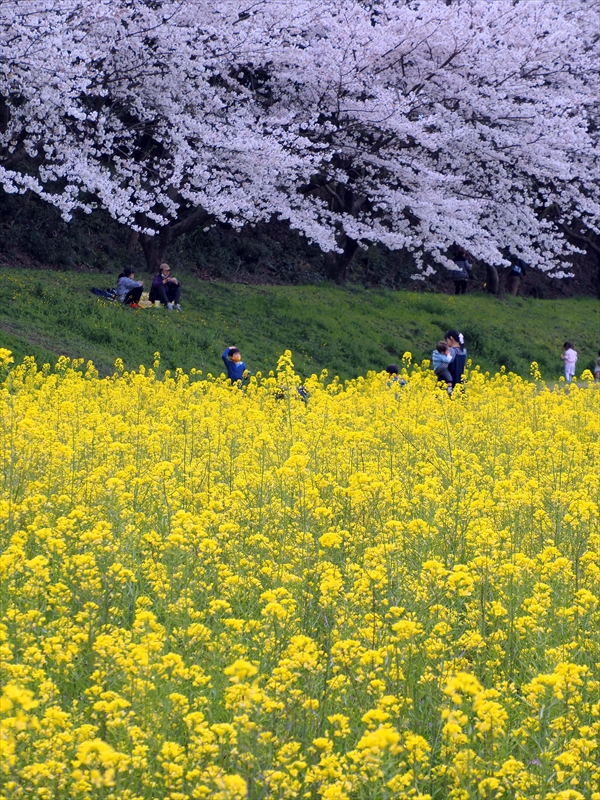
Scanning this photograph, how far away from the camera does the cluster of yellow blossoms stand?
299 cm

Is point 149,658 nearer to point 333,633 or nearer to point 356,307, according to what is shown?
point 333,633

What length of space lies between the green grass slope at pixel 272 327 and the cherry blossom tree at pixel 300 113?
1718mm

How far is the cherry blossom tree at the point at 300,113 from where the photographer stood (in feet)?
60.5

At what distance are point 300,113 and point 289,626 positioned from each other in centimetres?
2004

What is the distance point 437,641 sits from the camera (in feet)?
12.6

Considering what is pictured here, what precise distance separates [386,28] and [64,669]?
21030 millimetres

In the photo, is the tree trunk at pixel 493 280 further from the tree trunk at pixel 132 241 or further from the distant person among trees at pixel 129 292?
the distant person among trees at pixel 129 292

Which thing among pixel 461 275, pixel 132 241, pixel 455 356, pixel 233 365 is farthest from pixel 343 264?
pixel 233 365

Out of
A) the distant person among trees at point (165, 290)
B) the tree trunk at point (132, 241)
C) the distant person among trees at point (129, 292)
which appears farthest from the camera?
the tree trunk at point (132, 241)

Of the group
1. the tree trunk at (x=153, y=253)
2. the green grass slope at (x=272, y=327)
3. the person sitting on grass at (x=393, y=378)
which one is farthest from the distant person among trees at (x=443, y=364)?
the tree trunk at (x=153, y=253)

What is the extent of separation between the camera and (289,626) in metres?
3.99

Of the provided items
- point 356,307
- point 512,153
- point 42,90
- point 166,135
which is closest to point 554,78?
point 512,153

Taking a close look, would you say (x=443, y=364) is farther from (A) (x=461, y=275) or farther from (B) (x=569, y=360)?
(A) (x=461, y=275)

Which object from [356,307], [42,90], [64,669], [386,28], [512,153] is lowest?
[64,669]
